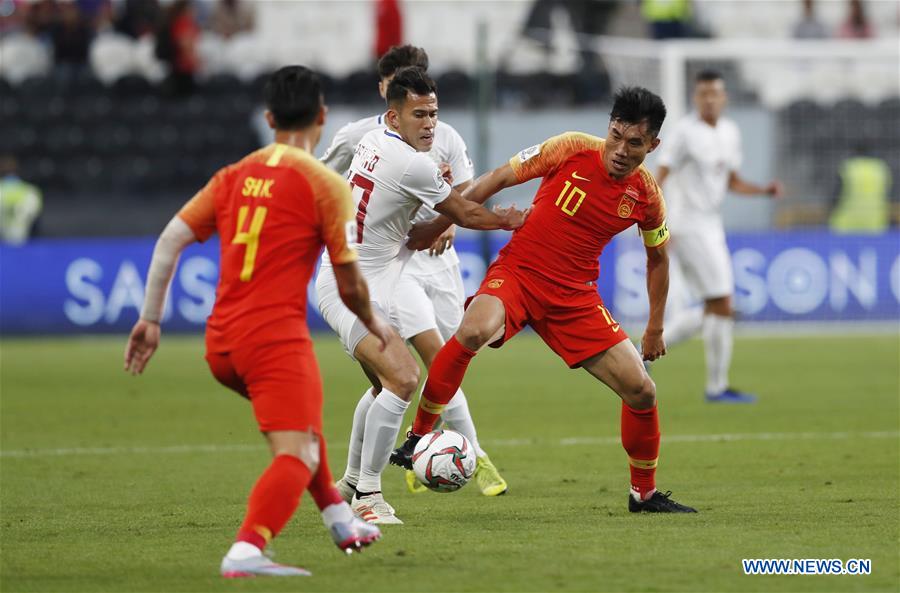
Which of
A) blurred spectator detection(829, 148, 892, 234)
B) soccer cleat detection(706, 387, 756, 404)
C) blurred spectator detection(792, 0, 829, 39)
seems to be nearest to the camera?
soccer cleat detection(706, 387, 756, 404)

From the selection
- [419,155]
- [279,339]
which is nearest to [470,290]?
[419,155]

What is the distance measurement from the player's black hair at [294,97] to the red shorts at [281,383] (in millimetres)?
866

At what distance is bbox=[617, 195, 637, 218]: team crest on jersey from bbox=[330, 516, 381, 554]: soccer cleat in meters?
2.42

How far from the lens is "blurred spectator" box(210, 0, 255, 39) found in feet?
81.5

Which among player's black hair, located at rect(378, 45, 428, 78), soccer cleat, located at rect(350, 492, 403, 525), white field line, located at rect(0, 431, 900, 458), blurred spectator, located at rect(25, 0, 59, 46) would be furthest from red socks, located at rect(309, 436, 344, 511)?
blurred spectator, located at rect(25, 0, 59, 46)

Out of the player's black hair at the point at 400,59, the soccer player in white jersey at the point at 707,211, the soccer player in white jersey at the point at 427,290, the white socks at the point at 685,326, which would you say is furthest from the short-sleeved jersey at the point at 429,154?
the white socks at the point at 685,326

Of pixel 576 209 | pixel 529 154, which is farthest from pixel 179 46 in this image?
pixel 576 209

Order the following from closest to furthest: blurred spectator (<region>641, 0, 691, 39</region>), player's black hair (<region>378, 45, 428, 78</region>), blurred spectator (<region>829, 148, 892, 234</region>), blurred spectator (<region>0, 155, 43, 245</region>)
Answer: player's black hair (<region>378, 45, 428, 78</region>) < blurred spectator (<region>829, 148, 892, 234</region>) < blurred spectator (<region>0, 155, 43, 245</region>) < blurred spectator (<region>641, 0, 691, 39</region>)

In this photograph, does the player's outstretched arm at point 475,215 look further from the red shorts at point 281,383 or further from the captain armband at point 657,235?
the red shorts at point 281,383

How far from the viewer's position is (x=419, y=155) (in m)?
7.47

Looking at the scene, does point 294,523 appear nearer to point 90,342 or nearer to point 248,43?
point 90,342

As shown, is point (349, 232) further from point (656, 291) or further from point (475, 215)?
point (656, 291)

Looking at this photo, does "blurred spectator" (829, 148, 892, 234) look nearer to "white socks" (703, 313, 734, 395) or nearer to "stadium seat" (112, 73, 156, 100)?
"white socks" (703, 313, 734, 395)

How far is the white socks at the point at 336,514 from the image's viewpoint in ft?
19.8
